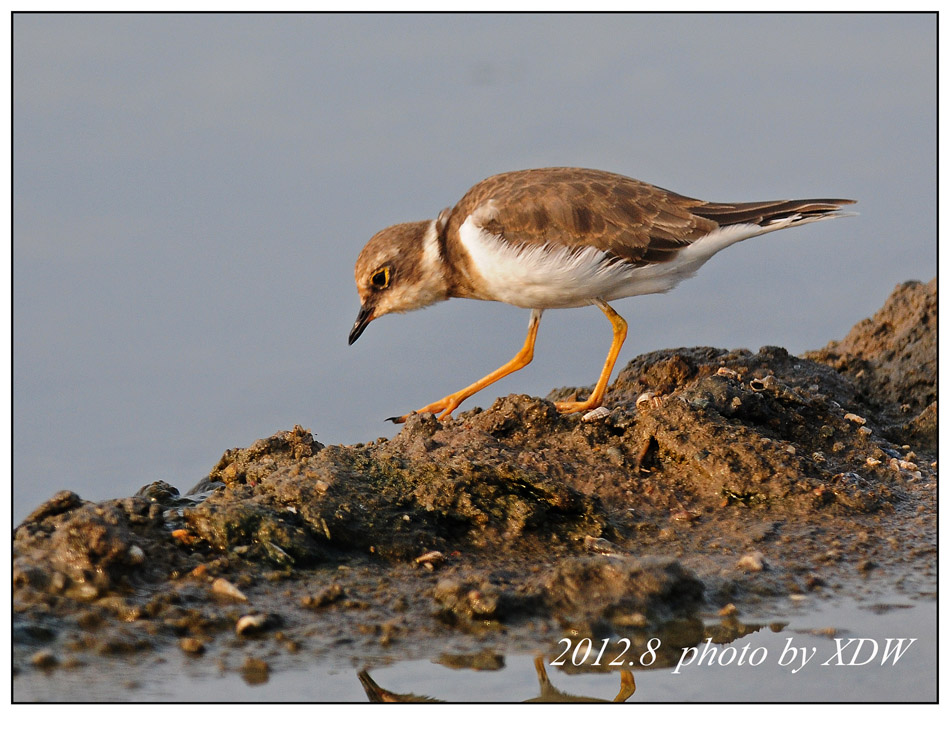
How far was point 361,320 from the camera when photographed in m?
8.77

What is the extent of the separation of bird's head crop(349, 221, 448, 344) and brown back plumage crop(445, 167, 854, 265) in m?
0.37

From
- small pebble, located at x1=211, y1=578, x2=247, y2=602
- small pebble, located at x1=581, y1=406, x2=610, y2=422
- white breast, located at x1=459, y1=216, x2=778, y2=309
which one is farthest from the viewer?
white breast, located at x1=459, y1=216, x2=778, y2=309

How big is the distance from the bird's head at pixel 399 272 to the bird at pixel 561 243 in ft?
0.04

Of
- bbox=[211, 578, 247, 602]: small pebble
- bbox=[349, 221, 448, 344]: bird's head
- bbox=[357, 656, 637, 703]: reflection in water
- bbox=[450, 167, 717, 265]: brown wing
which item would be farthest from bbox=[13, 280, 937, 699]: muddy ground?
bbox=[349, 221, 448, 344]: bird's head

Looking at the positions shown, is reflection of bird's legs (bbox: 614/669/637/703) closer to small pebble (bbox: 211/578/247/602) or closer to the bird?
small pebble (bbox: 211/578/247/602)

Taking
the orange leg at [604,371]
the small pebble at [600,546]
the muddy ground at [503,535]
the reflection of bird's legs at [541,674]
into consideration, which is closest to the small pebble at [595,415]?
the muddy ground at [503,535]

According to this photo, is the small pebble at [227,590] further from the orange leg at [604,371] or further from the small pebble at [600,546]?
the orange leg at [604,371]

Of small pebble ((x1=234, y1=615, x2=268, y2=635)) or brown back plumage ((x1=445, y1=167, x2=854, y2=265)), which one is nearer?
small pebble ((x1=234, y1=615, x2=268, y2=635))

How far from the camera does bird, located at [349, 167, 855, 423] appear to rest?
310 inches

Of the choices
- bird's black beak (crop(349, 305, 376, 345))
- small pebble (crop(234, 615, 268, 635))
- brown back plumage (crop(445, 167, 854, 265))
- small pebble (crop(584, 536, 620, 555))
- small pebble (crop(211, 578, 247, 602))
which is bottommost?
small pebble (crop(584, 536, 620, 555))

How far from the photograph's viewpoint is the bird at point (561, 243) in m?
7.88

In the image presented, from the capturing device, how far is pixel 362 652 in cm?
448

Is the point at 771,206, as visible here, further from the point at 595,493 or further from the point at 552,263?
the point at 595,493

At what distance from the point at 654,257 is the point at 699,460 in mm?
2284
